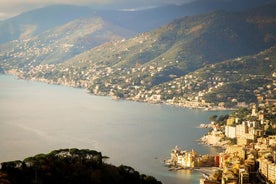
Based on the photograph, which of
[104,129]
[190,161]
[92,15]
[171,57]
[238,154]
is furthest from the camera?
[92,15]

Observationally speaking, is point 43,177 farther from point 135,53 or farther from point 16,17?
point 16,17

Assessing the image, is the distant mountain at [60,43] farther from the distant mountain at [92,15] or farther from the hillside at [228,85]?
the hillside at [228,85]

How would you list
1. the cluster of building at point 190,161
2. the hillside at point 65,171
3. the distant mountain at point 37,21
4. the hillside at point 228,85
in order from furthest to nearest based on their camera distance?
the distant mountain at point 37,21 < the hillside at point 228,85 < the cluster of building at point 190,161 < the hillside at point 65,171

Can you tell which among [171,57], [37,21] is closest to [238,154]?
[171,57]

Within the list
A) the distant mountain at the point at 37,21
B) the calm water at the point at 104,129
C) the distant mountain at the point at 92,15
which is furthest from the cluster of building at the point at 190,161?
the distant mountain at the point at 37,21

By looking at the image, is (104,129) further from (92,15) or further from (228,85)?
(92,15)

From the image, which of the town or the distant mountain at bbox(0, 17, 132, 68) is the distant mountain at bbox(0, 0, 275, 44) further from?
the town
